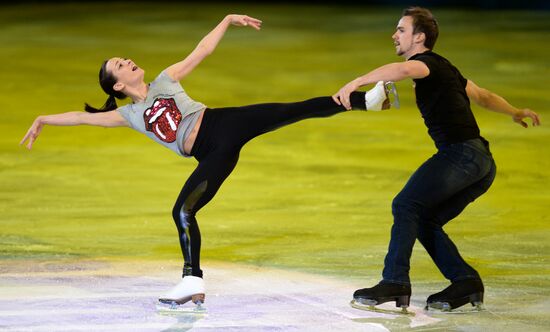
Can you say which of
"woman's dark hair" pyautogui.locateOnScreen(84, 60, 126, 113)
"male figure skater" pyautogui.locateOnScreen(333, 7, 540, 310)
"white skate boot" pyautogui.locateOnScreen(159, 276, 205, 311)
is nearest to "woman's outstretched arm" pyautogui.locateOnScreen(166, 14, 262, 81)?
"woman's dark hair" pyautogui.locateOnScreen(84, 60, 126, 113)

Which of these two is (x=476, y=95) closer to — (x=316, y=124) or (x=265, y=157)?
(x=265, y=157)

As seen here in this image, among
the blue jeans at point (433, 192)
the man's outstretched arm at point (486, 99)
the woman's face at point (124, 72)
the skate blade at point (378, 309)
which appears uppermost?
the man's outstretched arm at point (486, 99)

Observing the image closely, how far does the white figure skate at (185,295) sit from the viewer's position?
6.14 m

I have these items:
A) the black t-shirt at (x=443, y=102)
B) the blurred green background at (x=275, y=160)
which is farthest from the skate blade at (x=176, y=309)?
the black t-shirt at (x=443, y=102)

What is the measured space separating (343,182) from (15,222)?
8.49ft

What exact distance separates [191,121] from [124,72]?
0.45 meters

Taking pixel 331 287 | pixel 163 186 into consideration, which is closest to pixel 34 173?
pixel 163 186

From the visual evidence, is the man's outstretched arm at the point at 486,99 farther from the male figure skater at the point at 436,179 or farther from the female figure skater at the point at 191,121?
the female figure skater at the point at 191,121

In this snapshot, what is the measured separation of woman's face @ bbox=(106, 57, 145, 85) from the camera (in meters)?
6.45

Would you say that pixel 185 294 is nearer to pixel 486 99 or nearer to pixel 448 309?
pixel 448 309

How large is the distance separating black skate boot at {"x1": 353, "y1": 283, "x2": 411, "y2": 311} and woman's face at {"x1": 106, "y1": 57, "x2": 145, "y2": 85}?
64.9 inches

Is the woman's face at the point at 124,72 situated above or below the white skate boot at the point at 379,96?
below

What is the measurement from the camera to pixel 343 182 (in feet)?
31.1

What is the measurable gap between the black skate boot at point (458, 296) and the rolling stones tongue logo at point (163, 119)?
1576 mm
